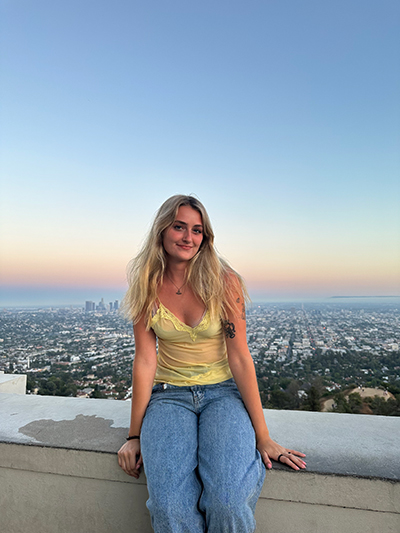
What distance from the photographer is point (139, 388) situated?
1684 mm

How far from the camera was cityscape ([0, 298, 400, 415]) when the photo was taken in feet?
11.0

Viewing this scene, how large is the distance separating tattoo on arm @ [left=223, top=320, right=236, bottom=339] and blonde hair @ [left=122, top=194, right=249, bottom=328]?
Answer: 0.17 feet

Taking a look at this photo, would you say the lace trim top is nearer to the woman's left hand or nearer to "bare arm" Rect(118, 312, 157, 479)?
"bare arm" Rect(118, 312, 157, 479)

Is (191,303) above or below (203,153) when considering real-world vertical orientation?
below

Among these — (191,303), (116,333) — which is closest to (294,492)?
(191,303)

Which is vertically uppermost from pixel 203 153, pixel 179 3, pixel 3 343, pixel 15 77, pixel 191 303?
pixel 179 3

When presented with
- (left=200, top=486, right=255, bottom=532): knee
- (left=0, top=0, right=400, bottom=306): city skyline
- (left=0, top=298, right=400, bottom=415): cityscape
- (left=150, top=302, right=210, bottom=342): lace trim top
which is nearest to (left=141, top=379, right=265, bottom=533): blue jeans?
(left=200, top=486, right=255, bottom=532): knee

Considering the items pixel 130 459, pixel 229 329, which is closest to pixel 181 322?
pixel 229 329

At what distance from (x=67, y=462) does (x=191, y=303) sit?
1.08m

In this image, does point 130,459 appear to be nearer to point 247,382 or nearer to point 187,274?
point 247,382

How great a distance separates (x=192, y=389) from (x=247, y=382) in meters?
0.31

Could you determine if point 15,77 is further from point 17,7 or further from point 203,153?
point 203,153

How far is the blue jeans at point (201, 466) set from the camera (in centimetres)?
118

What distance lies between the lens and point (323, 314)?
11.8m
